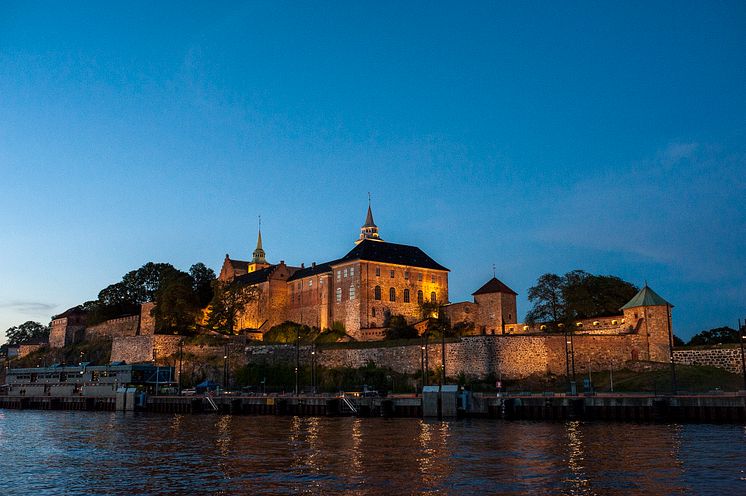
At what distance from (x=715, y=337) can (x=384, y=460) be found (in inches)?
2812

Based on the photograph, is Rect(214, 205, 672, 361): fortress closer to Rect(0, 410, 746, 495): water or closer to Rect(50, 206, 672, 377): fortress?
Rect(50, 206, 672, 377): fortress

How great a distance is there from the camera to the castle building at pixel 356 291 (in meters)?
87.5

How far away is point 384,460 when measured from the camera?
30047 millimetres

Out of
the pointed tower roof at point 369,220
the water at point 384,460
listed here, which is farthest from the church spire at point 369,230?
the water at point 384,460

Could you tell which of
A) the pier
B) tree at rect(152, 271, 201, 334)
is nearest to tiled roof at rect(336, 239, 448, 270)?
tree at rect(152, 271, 201, 334)

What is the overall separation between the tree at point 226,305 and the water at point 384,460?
46322mm

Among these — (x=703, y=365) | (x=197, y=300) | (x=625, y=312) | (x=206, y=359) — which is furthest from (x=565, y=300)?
(x=197, y=300)

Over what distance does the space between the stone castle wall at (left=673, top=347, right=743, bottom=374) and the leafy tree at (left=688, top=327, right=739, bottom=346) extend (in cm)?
2399

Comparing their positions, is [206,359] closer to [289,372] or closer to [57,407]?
[289,372]

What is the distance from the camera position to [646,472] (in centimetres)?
2631

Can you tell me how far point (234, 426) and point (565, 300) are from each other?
42.8 meters

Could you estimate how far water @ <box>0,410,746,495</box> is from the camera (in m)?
24.2

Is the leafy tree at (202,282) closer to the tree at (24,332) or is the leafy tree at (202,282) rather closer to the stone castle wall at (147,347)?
the stone castle wall at (147,347)

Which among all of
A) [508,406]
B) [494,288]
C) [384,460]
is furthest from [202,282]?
[384,460]
